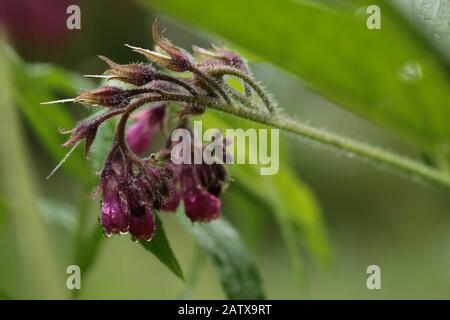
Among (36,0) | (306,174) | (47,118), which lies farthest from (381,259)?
(47,118)

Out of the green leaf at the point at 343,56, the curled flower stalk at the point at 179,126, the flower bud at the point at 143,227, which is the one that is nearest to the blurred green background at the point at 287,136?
the green leaf at the point at 343,56

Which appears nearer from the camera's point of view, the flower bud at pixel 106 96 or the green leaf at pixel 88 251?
the flower bud at pixel 106 96

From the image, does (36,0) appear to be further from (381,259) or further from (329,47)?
(381,259)

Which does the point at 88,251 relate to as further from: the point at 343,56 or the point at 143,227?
the point at 343,56

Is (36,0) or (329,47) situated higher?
(36,0)

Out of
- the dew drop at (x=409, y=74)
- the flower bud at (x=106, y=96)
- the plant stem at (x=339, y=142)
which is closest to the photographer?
the flower bud at (x=106, y=96)

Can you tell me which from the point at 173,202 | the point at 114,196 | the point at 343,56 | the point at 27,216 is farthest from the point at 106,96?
the point at 27,216

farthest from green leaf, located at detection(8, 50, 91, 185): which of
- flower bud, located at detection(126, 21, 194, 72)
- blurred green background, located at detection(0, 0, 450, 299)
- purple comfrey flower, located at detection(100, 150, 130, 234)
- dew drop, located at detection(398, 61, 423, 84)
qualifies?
dew drop, located at detection(398, 61, 423, 84)

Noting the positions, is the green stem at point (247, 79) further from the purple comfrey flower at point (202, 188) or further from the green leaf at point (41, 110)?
the green leaf at point (41, 110)
